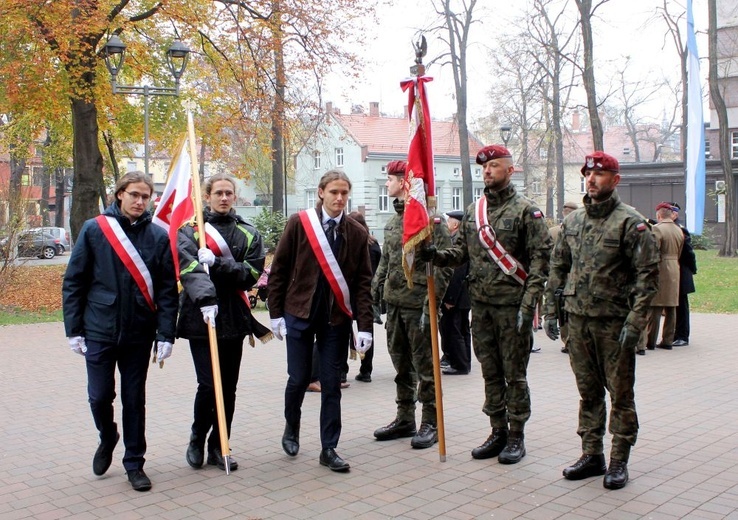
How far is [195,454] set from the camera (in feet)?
19.5

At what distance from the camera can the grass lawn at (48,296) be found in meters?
16.4

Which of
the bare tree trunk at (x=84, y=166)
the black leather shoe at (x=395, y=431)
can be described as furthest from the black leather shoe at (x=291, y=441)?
the bare tree trunk at (x=84, y=166)

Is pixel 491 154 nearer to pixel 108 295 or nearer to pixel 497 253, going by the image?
pixel 497 253

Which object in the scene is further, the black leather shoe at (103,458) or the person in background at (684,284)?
the person in background at (684,284)

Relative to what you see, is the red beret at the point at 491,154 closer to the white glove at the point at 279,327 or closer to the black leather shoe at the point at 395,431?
the white glove at the point at 279,327

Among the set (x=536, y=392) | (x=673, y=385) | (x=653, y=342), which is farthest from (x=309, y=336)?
(x=653, y=342)

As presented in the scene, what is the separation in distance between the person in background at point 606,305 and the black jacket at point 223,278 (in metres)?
2.16

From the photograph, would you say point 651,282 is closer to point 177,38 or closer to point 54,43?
point 54,43

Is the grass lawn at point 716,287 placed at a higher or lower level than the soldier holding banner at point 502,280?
lower

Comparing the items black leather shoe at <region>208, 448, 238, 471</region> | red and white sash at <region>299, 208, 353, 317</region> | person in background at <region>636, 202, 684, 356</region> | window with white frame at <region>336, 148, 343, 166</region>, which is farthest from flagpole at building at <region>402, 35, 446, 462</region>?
window with white frame at <region>336, 148, 343, 166</region>

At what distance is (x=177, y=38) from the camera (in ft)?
72.3

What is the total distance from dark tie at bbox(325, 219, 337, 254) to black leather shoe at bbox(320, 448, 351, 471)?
139cm

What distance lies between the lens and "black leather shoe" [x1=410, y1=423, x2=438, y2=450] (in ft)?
21.0

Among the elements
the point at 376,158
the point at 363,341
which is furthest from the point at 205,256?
the point at 376,158
